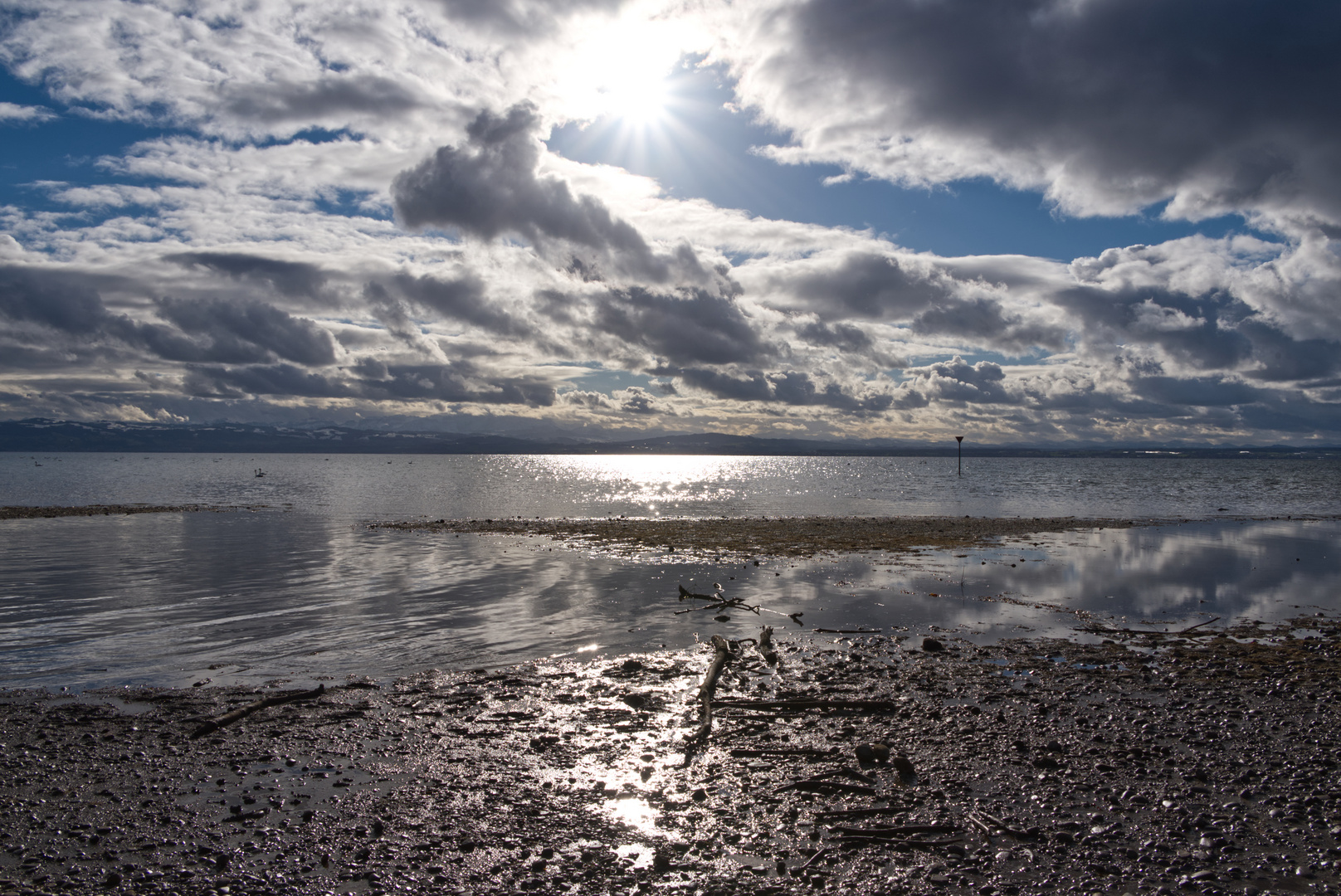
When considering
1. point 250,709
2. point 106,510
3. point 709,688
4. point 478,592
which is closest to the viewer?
point 250,709

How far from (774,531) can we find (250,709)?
122 ft

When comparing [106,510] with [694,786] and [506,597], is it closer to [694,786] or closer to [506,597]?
[506,597]

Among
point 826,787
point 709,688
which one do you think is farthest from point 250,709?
point 826,787

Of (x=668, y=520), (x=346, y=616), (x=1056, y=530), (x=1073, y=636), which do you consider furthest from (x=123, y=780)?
(x=1056, y=530)

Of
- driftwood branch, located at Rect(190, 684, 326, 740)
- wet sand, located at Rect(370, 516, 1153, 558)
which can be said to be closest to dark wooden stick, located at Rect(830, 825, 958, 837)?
driftwood branch, located at Rect(190, 684, 326, 740)

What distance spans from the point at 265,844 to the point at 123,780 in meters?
3.60

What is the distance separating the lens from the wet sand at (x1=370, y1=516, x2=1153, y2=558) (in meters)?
39.7

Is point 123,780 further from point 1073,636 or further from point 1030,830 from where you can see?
point 1073,636

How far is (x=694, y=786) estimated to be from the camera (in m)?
10.5

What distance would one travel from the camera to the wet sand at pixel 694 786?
8320 mm

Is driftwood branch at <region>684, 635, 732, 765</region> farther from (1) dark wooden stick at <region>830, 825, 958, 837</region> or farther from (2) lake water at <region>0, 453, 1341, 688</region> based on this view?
(1) dark wooden stick at <region>830, 825, 958, 837</region>

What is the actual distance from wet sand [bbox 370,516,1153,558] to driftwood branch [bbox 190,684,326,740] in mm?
23618

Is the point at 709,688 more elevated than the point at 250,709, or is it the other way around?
the point at 709,688

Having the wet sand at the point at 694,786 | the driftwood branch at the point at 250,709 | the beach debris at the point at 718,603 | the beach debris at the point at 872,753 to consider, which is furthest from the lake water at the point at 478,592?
the beach debris at the point at 872,753
